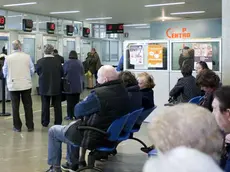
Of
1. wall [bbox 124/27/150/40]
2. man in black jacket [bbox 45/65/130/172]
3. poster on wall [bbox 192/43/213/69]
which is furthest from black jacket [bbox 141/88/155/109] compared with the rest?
wall [bbox 124/27/150/40]

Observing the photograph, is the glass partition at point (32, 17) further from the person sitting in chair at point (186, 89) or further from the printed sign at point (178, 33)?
the person sitting in chair at point (186, 89)

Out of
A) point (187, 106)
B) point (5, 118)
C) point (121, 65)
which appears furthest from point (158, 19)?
point (187, 106)

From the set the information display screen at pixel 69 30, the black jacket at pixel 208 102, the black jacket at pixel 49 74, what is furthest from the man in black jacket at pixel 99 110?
the information display screen at pixel 69 30

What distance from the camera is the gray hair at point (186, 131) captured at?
148cm

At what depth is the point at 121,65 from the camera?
789cm

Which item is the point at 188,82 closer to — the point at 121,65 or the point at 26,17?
the point at 121,65

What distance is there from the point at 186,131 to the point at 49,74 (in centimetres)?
537

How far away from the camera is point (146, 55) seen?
7.32 meters

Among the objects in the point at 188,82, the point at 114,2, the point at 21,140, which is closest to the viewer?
the point at 188,82

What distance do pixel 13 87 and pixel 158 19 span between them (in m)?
11.3

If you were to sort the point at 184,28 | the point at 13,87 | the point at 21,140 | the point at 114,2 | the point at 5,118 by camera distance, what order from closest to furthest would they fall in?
the point at 21,140 < the point at 13,87 < the point at 5,118 < the point at 114,2 < the point at 184,28

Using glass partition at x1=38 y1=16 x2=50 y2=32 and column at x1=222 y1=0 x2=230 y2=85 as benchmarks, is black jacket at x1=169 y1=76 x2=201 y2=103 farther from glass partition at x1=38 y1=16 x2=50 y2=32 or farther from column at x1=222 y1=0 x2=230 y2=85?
glass partition at x1=38 y1=16 x2=50 y2=32

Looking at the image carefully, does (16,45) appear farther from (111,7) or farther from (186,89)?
(111,7)

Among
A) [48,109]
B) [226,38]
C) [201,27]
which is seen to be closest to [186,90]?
[226,38]
